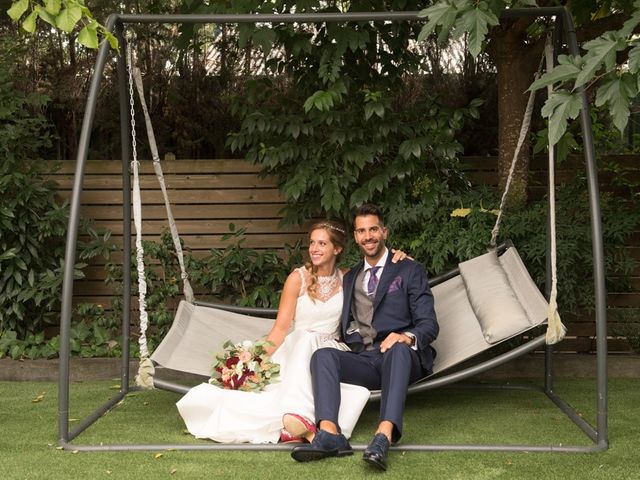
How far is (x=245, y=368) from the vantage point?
390 cm

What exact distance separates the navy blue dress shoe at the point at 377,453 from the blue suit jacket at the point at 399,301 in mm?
748

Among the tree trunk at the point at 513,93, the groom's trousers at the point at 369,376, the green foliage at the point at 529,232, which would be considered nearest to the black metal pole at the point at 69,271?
Answer: the groom's trousers at the point at 369,376

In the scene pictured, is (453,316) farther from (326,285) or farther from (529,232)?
(529,232)

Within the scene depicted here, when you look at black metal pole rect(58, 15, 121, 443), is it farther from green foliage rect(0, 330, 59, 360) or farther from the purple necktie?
green foliage rect(0, 330, 59, 360)

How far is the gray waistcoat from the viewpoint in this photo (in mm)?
4184

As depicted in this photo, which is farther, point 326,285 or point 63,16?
point 326,285

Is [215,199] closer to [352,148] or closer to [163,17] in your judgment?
[352,148]

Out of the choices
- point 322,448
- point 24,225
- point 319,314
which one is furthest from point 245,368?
point 24,225

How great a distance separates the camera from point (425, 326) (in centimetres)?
400

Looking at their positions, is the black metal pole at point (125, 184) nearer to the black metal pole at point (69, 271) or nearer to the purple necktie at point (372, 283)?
the black metal pole at point (69, 271)

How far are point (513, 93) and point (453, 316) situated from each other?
171 cm

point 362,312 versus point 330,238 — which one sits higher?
point 330,238

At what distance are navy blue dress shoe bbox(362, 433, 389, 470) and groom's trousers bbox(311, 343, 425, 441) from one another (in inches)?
6.6

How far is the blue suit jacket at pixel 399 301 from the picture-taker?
4113 mm
